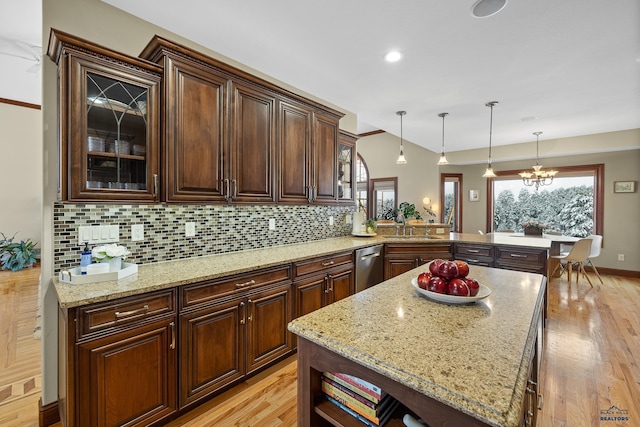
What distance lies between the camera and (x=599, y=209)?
5.84 metres

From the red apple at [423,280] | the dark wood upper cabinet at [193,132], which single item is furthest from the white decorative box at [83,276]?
the red apple at [423,280]

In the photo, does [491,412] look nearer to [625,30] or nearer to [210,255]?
[210,255]

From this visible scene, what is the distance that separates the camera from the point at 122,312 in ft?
4.81

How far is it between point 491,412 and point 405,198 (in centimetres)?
730

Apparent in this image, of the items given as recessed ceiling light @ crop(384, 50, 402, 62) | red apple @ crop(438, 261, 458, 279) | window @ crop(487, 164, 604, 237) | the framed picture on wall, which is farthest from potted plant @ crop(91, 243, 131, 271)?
the framed picture on wall

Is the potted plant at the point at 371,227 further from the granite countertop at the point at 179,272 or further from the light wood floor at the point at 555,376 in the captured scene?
the light wood floor at the point at 555,376

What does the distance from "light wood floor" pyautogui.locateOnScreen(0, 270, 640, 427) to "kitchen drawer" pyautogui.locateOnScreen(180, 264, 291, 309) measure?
73cm

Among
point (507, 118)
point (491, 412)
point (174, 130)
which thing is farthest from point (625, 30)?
point (174, 130)

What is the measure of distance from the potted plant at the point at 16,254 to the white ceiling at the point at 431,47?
4.34 metres

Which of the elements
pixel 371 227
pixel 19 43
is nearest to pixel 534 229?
pixel 371 227

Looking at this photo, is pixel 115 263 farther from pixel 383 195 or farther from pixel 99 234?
pixel 383 195

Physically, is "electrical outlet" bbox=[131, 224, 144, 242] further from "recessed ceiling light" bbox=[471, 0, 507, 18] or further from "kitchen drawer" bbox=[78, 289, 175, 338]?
"recessed ceiling light" bbox=[471, 0, 507, 18]

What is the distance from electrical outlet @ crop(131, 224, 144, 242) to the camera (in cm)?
200

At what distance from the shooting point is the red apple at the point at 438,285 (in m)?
1.29
